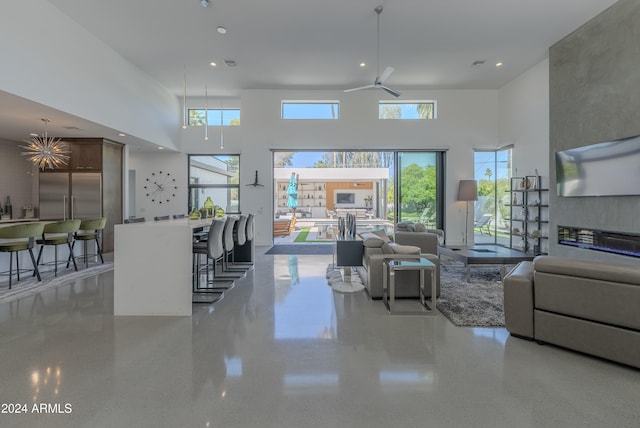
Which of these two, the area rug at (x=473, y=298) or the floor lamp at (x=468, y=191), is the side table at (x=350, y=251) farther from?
the floor lamp at (x=468, y=191)

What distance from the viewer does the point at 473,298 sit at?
399 cm

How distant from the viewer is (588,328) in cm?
242

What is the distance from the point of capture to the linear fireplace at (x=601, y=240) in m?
4.57

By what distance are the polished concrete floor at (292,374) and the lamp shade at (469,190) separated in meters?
6.02

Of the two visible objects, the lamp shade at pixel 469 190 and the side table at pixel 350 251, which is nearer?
the side table at pixel 350 251

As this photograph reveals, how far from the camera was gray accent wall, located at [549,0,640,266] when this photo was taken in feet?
15.0

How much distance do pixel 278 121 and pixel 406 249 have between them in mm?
6191

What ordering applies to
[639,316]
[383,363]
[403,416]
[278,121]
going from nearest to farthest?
1. [403,416]
2. [639,316]
3. [383,363]
4. [278,121]

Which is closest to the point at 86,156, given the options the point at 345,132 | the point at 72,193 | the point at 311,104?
the point at 72,193

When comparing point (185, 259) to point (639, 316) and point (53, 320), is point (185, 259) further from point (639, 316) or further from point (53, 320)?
point (639, 316)

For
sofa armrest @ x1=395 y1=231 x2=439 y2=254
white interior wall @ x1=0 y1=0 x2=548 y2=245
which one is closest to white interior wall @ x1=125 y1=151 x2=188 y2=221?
white interior wall @ x1=0 y1=0 x2=548 y2=245

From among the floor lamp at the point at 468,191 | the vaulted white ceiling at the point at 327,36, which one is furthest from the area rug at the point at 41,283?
the floor lamp at the point at 468,191

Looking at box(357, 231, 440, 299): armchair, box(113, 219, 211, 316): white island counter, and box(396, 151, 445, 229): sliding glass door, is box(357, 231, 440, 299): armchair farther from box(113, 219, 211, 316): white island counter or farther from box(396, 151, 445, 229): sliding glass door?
box(396, 151, 445, 229): sliding glass door

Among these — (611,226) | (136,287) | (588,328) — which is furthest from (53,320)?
(611,226)
